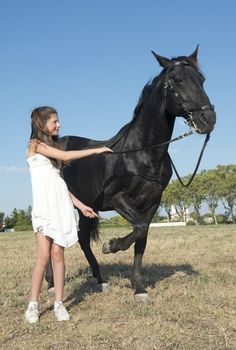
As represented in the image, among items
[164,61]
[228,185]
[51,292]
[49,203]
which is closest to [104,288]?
[51,292]

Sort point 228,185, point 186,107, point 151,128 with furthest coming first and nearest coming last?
point 228,185 → point 151,128 → point 186,107

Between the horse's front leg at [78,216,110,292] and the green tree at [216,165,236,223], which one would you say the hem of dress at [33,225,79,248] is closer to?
the horse's front leg at [78,216,110,292]

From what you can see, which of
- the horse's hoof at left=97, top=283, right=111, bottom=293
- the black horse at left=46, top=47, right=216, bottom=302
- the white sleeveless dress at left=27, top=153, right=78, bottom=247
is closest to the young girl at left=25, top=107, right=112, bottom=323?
the white sleeveless dress at left=27, top=153, right=78, bottom=247

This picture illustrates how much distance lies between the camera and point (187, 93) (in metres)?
5.47

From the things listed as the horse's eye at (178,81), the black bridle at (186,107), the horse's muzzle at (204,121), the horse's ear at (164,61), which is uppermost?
the horse's ear at (164,61)

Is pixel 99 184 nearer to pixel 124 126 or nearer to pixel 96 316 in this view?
pixel 124 126

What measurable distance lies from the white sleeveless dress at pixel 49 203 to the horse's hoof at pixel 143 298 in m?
1.37

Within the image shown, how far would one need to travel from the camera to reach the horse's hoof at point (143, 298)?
5.83 m

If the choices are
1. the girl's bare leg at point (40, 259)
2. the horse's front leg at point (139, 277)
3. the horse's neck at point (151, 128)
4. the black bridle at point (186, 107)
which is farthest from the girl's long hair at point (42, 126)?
the horse's front leg at point (139, 277)

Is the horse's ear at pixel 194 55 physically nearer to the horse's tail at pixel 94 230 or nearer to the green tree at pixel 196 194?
the horse's tail at pixel 94 230

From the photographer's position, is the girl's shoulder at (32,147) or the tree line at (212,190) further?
the tree line at (212,190)

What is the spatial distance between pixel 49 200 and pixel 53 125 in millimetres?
806

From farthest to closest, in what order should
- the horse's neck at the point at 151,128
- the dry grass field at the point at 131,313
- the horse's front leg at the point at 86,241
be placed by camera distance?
1. the horse's front leg at the point at 86,241
2. the horse's neck at the point at 151,128
3. the dry grass field at the point at 131,313

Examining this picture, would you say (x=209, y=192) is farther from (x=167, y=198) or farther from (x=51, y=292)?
(x=51, y=292)
